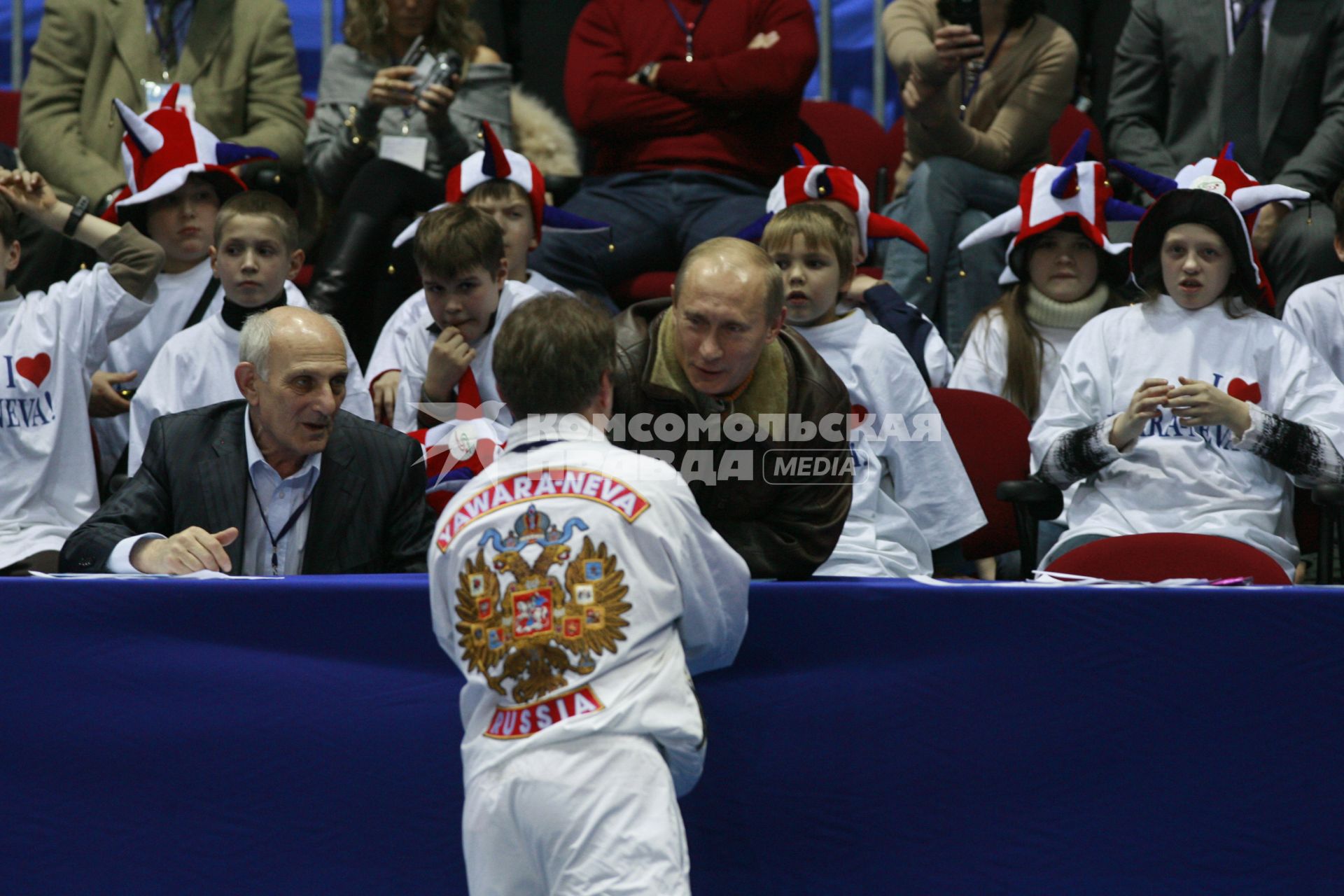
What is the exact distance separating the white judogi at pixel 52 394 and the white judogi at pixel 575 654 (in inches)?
83.1

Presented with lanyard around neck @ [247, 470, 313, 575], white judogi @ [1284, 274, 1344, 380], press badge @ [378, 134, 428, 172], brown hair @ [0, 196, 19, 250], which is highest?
press badge @ [378, 134, 428, 172]

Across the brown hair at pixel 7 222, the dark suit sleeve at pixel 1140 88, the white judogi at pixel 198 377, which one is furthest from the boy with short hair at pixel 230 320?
the dark suit sleeve at pixel 1140 88

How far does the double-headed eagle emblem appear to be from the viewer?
2387 millimetres

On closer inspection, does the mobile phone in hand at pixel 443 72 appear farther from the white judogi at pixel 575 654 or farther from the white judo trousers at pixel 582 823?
the white judo trousers at pixel 582 823

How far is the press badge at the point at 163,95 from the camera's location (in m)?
5.52

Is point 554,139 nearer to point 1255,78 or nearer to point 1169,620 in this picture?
point 1255,78

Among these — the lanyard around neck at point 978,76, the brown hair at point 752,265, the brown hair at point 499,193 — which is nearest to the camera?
the brown hair at point 752,265

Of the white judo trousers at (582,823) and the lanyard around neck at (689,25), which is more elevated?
the lanyard around neck at (689,25)

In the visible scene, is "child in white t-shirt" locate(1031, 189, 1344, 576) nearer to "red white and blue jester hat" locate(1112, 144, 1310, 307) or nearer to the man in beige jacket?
"red white and blue jester hat" locate(1112, 144, 1310, 307)

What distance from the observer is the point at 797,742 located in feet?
9.04

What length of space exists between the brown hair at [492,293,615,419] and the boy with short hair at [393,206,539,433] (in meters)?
1.66

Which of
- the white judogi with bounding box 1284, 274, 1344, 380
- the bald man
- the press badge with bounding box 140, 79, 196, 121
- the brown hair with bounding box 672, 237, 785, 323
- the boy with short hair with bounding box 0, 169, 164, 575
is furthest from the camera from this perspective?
the press badge with bounding box 140, 79, 196, 121

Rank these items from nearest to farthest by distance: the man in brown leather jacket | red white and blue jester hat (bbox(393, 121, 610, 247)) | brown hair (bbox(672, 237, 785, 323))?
the man in brown leather jacket → brown hair (bbox(672, 237, 785, 323)) → red white and blue jester hat (bbox(393, 121, 610, 247))

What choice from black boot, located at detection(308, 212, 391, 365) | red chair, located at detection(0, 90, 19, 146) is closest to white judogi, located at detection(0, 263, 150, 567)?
black boot, located at detection(308, 212, 391, 365)
